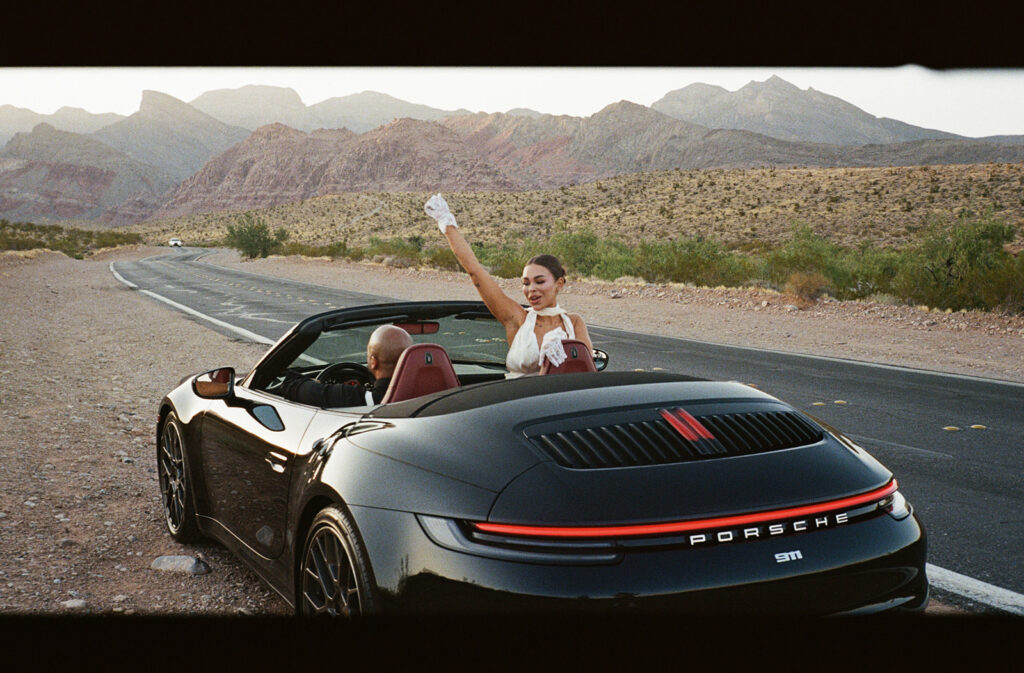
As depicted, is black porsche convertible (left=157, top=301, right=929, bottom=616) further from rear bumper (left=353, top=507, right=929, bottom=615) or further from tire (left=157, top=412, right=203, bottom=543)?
tire (left=157, top=412, right=203, bottom=543)

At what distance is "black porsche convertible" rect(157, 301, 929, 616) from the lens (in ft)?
7.54

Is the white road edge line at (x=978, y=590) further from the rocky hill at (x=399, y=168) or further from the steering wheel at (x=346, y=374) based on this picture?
the rocky hill at (x=399, y=168)

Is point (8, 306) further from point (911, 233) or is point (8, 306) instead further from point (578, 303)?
point (911, 233)

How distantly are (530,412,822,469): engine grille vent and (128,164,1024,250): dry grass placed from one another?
3608 cm

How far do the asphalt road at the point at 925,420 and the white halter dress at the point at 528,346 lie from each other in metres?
2.20

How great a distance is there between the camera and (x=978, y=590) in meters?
4.09

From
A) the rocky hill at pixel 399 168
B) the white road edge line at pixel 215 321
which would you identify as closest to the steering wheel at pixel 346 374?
the white road edge line at pixel 215 321

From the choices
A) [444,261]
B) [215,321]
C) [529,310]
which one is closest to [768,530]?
[529,310]

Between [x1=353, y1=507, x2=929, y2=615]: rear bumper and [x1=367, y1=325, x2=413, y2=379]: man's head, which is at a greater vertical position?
[x1=367, y1=325, x2=413, y2=379]: man's head

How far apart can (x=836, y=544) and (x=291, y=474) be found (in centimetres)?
185

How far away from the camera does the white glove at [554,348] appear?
3.85m

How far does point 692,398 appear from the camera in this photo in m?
2.95

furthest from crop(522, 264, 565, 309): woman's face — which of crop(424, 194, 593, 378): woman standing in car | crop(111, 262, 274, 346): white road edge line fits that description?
crop(111, 262, 274, 346): white road edge line

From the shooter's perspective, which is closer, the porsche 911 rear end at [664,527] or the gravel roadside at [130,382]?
the porsche 911 rear end at [664,527]
